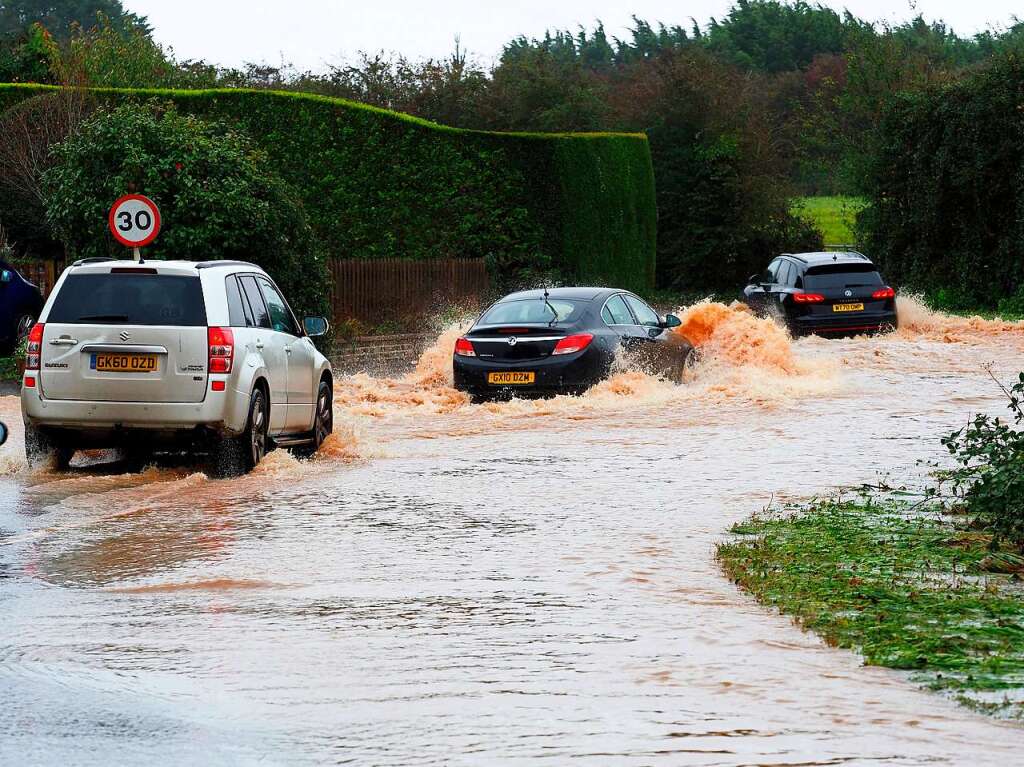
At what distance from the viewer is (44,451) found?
1333 cm

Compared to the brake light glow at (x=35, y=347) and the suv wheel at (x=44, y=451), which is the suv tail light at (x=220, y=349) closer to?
the brake light glow at (x=35, y=347)

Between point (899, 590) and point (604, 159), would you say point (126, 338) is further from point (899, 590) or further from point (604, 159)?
point (604, 159)

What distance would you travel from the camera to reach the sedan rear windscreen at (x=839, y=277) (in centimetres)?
2869

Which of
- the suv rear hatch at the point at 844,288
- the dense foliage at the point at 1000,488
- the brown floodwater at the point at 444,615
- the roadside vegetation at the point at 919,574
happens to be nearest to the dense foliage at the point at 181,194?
the brown floodwater at the point at 444,615

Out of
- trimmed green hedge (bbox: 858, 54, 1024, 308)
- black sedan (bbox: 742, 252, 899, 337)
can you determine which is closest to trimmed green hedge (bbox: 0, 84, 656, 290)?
trimmed green hedge (bbox: 858, 54, 1024, 308)

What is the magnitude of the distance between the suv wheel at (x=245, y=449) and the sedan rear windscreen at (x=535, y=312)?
5430 millimetres

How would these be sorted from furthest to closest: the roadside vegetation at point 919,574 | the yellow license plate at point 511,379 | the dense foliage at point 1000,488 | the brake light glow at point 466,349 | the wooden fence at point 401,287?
the wooden fence at point 401,287, the brake light glow at point 466,349, the yellow license plate at point 511,379, the dense foliage at point 1000,488, the roadside vegetation at point 919,574

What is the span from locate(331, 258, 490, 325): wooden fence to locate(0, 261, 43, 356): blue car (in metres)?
7.82

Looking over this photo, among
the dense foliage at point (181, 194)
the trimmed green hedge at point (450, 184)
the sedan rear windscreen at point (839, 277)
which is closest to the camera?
the dense foliage at point (181, 194)

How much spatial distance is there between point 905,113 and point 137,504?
3337 centimetres

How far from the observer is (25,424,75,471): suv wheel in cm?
1316

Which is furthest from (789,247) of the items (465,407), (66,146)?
(465,407)

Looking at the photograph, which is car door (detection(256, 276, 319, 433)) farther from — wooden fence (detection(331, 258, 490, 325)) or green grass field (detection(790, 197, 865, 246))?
green grass field (detection(790, 197, 865, 246))

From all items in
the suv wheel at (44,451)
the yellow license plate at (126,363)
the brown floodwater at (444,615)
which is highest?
the yellow license plate at (126,363)
